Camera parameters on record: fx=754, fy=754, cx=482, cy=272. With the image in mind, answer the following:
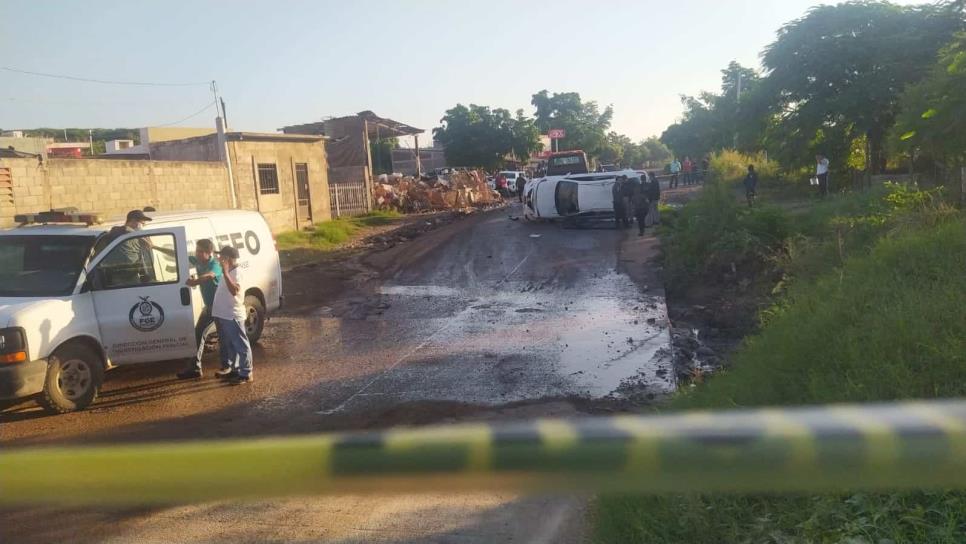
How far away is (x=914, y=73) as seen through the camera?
21391 mm

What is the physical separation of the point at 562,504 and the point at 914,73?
2165cm

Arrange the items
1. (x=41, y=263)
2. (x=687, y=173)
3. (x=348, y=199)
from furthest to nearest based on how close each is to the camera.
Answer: (x=687, y=173), (x=348, y=199), (x=41, y=263)

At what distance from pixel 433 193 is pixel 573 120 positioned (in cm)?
4735

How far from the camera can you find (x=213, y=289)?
26.7 feet

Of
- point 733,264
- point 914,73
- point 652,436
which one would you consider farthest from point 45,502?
point 914,73

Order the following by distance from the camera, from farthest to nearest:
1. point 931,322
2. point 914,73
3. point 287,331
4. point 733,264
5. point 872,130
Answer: point 872,130 < point 914,73 < point 733,264 < point 287,331 < point 931,322

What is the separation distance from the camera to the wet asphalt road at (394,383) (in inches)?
177

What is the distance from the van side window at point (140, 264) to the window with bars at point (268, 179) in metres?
14.7

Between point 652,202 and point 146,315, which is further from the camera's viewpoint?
point 652,202

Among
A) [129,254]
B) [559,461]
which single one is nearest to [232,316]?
[129,254]

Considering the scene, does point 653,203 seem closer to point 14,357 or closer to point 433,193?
point 433,193

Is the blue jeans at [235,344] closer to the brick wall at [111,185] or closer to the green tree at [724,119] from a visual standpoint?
the brick wall at [111,185]

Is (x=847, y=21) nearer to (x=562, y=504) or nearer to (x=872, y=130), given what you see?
(x=872, y=130)

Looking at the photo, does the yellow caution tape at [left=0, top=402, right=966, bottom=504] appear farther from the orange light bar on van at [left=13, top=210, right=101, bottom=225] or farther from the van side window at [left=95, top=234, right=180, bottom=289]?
the orange light bar on van at [left=13, top=210, right=101, bottom=225]
